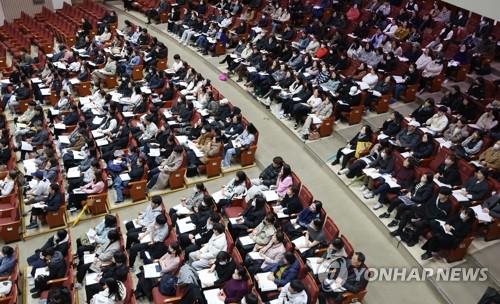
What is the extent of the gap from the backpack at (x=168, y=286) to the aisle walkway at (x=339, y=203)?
280 cm

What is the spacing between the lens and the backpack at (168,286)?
20.8ft

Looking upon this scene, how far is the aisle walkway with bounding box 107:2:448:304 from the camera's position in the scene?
703cm

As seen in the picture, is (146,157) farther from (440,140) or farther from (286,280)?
(440,140)

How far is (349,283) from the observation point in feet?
20.7

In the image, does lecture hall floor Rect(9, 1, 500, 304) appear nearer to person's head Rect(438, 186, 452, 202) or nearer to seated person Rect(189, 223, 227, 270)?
person's head Rect(438, 186, 452, 202)

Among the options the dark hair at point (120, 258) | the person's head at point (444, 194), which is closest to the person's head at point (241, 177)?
the dark hair at point (120, 258)

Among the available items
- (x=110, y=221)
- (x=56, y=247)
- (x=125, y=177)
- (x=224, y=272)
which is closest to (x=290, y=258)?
(x=224, y=272)

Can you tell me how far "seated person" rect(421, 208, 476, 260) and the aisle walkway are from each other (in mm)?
550

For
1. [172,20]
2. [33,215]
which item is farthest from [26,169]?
[172,20]

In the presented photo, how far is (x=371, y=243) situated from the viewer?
25.9 ft

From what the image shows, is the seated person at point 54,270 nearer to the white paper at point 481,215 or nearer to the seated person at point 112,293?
the seated person at point 112,293

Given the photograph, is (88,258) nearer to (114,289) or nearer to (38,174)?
(114,289)

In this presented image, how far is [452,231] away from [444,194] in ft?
1.94

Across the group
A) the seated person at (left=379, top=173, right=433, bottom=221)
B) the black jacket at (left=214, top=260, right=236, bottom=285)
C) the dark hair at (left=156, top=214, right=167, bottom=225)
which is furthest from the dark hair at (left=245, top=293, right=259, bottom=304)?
the seated person at (left=379, top=173, right=433, bottom=221)
